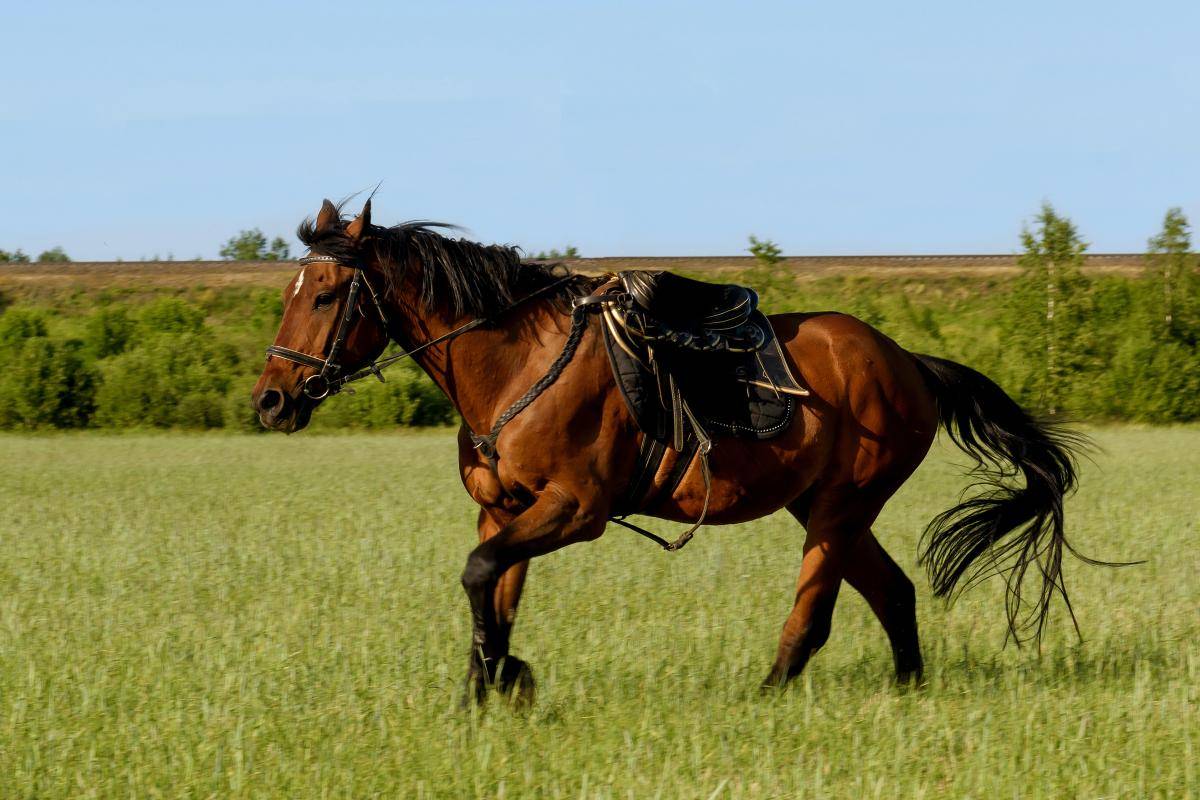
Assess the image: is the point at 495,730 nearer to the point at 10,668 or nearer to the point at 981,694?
the point at 981,694

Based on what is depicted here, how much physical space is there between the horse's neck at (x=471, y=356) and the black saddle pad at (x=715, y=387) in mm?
493

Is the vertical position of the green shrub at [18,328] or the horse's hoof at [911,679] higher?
the green shrub at [18,328]

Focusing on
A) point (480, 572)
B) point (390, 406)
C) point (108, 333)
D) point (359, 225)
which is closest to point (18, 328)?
point (108, 333)

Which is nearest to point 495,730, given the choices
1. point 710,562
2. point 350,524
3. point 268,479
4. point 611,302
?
point 611,302

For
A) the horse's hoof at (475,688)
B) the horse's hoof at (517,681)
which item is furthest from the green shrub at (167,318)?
the horse's hoof at (517,681)

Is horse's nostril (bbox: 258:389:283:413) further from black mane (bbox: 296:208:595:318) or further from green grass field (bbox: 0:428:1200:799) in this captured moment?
green grass field (bbox: 0:428:1200:799)

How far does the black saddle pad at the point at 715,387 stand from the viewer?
6.50 metres

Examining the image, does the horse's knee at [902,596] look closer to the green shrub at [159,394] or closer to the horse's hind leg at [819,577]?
the horse's hind leg at [819,577]

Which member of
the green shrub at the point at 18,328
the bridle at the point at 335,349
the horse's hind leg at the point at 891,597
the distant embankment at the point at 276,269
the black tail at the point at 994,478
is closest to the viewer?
the bridle at the point at 335,349

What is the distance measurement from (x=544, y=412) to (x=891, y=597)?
252cm

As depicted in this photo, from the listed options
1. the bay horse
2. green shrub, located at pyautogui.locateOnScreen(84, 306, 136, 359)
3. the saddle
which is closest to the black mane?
the bay horse

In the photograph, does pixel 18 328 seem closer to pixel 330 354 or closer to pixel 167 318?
pixel 167 318

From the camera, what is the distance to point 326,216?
21.0 feet

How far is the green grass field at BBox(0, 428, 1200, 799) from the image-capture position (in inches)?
209
